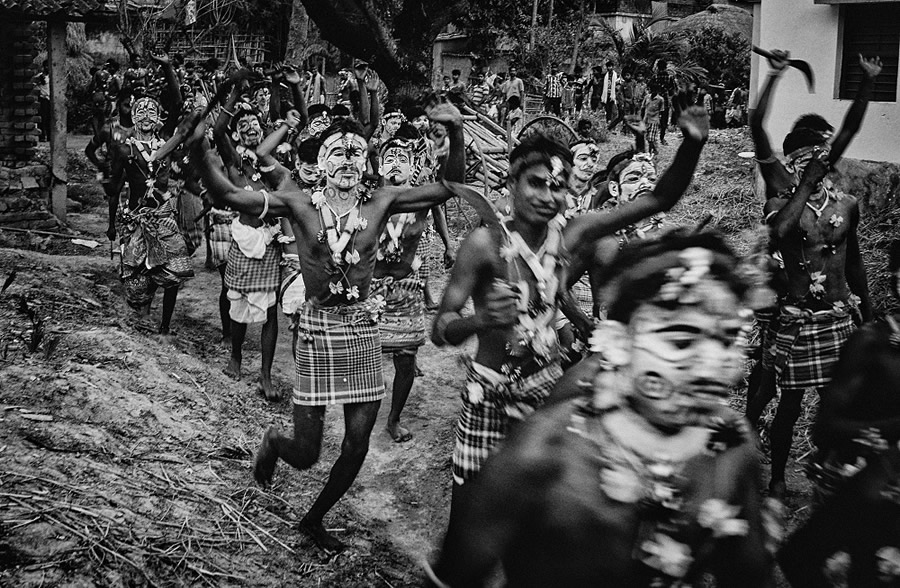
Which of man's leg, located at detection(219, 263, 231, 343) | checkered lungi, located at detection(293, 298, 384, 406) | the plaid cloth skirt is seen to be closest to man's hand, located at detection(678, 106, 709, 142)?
checkered lungi, located at detection(293, 298, 384, 406)

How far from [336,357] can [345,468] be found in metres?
0.58

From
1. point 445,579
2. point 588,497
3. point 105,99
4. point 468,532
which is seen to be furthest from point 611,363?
point 105,99

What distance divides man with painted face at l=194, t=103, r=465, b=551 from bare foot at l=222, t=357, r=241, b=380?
2.96m

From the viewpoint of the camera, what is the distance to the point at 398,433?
7.06 metres

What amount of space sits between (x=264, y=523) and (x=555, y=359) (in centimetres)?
208

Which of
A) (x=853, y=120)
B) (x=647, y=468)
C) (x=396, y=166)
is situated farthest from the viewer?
(x=396, y=166)

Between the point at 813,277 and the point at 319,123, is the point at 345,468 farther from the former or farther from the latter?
the point at 319,123

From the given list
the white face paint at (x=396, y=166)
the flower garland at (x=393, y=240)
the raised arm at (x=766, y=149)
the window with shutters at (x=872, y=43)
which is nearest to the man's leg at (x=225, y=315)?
the flower garland at (x=393, y=240)

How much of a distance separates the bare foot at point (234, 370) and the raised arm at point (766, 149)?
449 centimetres

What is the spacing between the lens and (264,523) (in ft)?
17.8

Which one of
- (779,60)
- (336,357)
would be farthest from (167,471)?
(779,60)

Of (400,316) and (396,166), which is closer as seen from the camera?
(396,166)

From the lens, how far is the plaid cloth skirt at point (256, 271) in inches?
314

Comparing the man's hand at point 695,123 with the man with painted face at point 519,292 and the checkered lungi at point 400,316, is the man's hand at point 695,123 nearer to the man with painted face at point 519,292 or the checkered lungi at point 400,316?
the man with painted face at point 519,292
